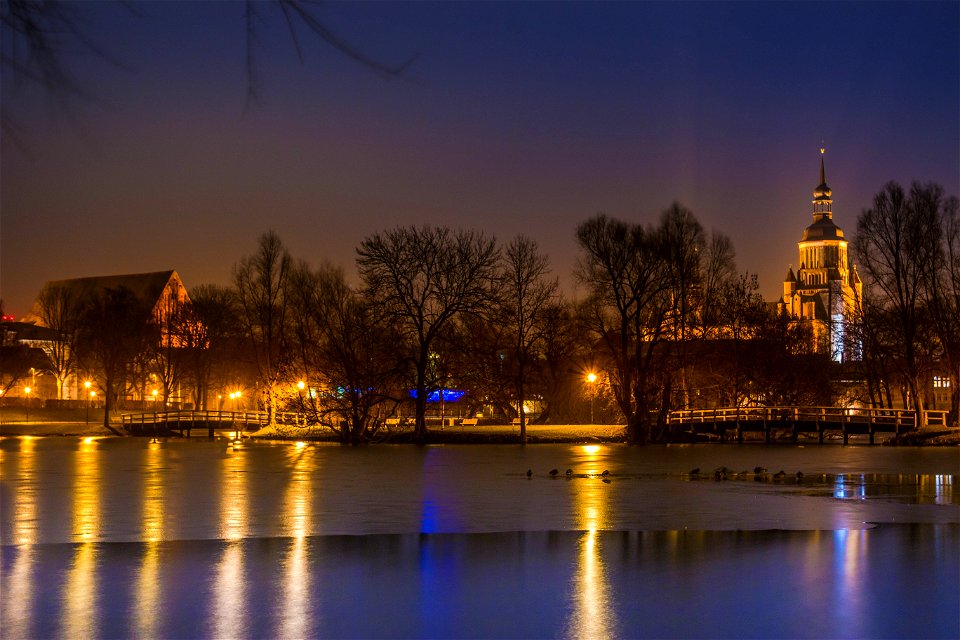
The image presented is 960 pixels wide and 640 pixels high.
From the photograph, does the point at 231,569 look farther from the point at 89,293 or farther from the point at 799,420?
the point at 89,293

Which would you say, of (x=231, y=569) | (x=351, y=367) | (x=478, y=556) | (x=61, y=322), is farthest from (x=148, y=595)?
(x=61, y=322)

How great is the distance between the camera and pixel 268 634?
11.3 metres

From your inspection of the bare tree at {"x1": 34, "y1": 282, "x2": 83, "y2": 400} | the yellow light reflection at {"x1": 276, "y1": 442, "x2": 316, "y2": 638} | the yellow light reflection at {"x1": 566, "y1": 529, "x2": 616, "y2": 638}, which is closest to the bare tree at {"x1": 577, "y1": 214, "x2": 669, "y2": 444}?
the yellow light reflection at {"x1": 276, "y1": 442, "x2": 316, "y2": 638}

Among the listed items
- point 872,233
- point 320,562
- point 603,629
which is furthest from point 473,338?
point 603,629

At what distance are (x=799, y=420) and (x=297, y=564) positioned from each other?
49.1 m

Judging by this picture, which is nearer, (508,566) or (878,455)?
(508,566)

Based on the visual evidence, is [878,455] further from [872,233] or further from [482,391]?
[482,391]

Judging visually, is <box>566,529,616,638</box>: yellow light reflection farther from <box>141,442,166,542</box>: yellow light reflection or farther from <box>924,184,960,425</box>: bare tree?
<box>924,184,960,425</box>: bare tree

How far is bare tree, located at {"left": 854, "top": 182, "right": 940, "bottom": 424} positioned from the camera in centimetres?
6128

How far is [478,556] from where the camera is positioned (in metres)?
16.3

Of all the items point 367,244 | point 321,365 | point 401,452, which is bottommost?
point 401,452

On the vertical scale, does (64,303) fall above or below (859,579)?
above

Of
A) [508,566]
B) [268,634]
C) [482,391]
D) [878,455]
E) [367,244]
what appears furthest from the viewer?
[482,391]

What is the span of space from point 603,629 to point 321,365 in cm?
4971
